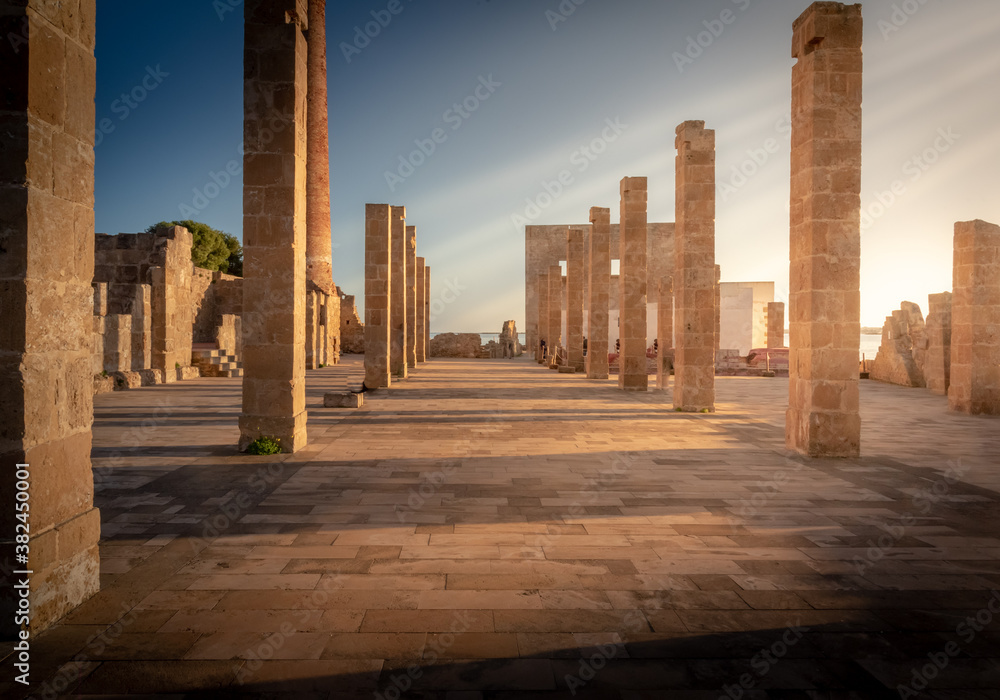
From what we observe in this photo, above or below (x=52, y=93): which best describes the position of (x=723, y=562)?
below

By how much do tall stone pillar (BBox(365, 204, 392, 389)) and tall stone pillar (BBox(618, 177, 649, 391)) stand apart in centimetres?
633

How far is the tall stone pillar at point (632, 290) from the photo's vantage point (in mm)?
16188

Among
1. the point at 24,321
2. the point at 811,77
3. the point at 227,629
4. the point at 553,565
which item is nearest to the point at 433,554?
the point at 553,565

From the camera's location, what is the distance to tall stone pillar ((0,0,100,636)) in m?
2.89

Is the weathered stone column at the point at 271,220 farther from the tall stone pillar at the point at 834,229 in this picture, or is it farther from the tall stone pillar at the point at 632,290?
the tall stone pillar at the point at 632,290

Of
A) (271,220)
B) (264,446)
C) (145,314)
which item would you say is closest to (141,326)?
(145,314)

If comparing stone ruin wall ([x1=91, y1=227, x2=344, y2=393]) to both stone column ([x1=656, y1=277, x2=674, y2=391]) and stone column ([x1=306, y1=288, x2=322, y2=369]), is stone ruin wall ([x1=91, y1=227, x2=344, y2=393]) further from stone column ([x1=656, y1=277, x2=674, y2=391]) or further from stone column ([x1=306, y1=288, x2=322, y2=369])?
stone column ([x1=656, y1=277, x2=674, y2=391])

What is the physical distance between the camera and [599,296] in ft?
67.1

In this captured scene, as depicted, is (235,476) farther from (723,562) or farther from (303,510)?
(723,562)

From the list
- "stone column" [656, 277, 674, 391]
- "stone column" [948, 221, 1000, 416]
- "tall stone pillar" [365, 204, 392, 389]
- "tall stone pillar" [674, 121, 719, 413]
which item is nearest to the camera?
"stone column" [948, 221, 1000, 416]

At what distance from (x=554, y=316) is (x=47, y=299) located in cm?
2604

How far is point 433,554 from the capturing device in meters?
4.05

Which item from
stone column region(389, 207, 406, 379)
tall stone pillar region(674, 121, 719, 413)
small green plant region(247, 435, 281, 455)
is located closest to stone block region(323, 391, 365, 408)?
small green plant region(247, 435, 281, 455)

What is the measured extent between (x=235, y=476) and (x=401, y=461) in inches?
69.6
